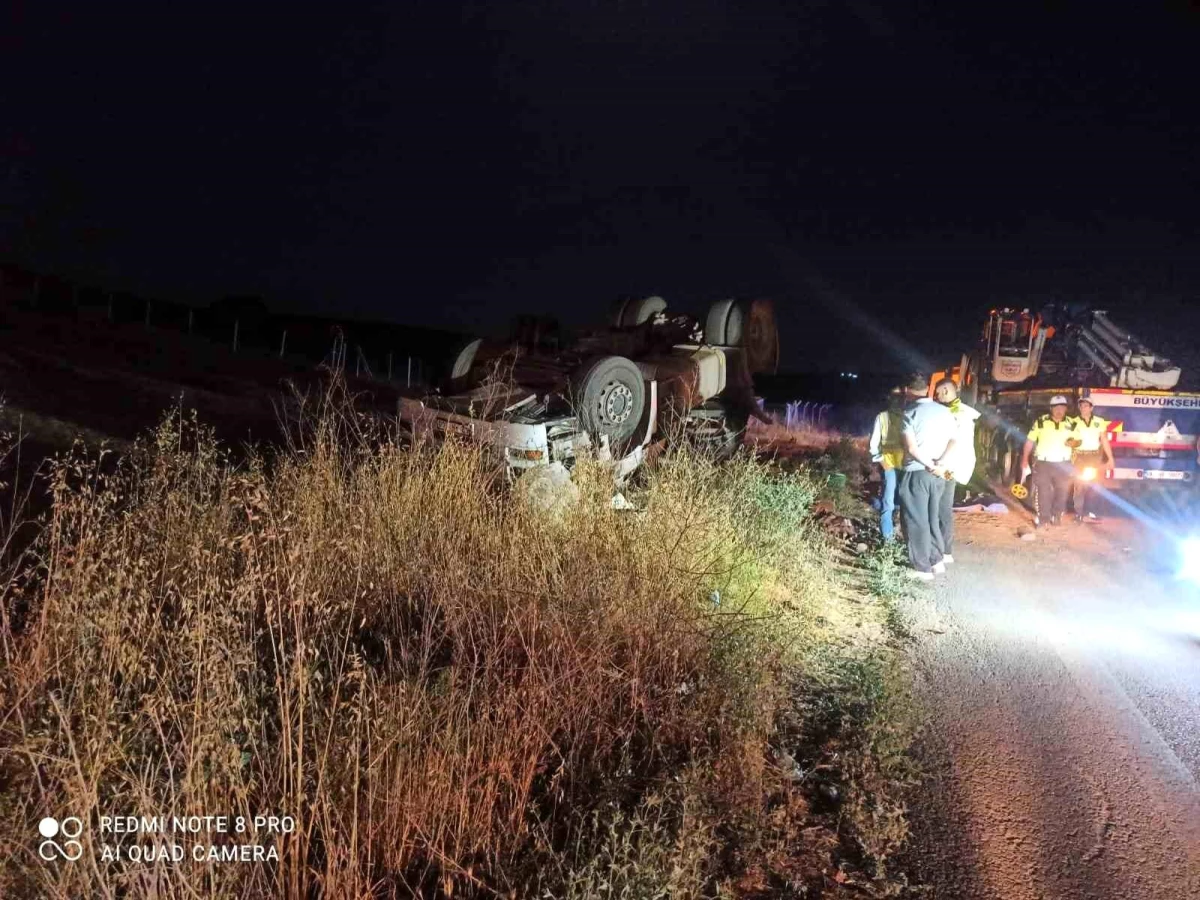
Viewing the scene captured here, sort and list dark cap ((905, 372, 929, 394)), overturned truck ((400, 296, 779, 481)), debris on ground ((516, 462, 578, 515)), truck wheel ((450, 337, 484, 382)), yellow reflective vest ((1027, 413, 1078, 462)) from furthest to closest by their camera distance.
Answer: yellow reflective vest ((1027, 413, 1078, 462)) < truck wheel ((450, 337, 484, 382)) < dark cap ((905, 372, 929, 394)) < overturned truck ((400, 296, 779, 481)) < debris on ground ((516, 462, 578, 515))

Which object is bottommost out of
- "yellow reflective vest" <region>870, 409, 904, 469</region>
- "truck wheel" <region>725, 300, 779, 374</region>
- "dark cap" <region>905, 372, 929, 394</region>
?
"yellow reflective vest" <region>870, 409, 904, 469</region>

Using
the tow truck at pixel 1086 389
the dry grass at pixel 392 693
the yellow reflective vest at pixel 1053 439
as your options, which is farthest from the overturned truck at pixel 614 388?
the tow truck at pixel 1086 389

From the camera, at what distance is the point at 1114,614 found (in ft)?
21.2

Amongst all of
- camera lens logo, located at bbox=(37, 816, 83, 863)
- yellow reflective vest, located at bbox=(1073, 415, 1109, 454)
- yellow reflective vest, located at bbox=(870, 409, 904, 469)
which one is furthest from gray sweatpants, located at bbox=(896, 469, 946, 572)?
camera lens logo, located at bbox=(37, 816, 83, 863)

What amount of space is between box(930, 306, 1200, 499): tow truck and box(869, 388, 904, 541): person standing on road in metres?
3.71

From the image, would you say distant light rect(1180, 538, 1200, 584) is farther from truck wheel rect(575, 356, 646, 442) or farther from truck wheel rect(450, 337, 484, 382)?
truck wheel rect(450, 337, 484, 382)

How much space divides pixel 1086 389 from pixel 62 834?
37.5 ft

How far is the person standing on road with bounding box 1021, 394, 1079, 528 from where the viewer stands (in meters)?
9.70

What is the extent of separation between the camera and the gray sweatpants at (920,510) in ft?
23.9

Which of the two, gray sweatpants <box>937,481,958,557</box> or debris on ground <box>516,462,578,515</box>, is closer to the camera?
debris on ground <box>516,462,578,515</box>

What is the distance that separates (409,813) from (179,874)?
702 mm

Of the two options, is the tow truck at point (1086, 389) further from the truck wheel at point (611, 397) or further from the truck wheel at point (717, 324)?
the truck wheel at point (611, 397)

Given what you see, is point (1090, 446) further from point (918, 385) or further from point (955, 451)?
point (955, 451)

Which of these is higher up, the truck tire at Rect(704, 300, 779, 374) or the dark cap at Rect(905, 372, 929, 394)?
the truck tire at Rect(704, 300, 779, 374)
